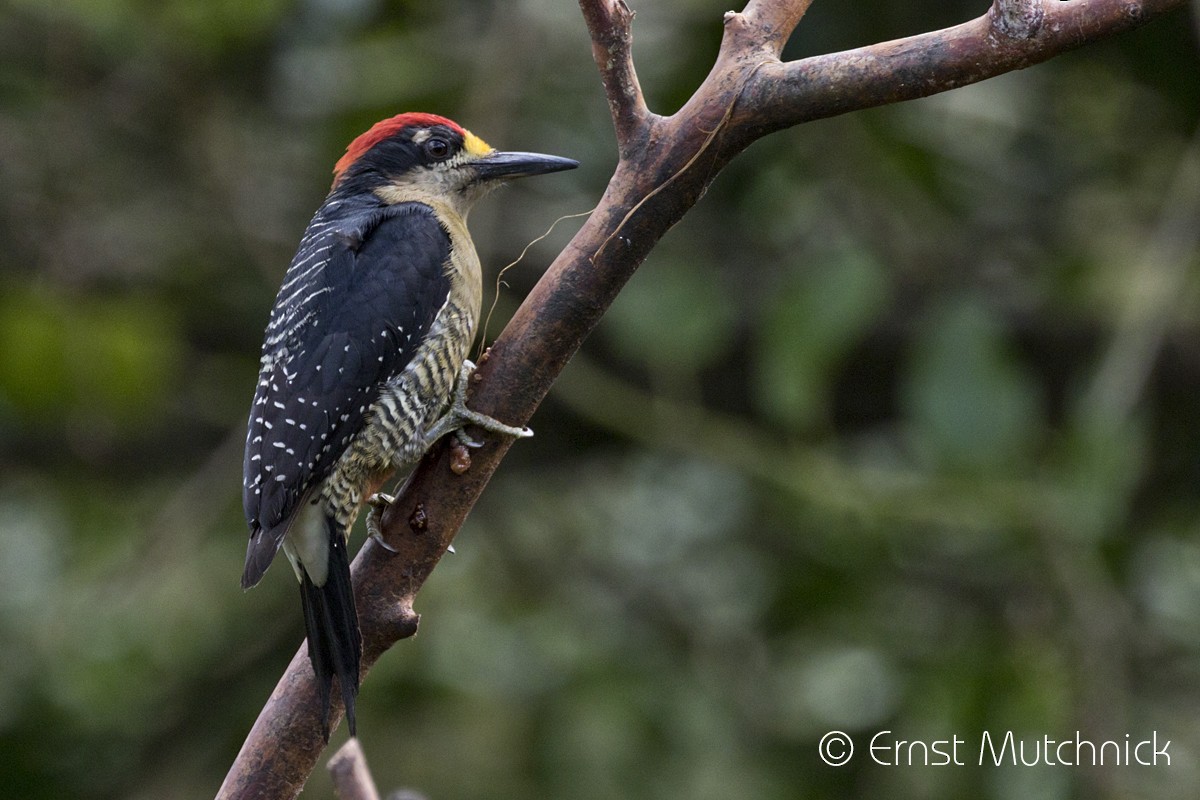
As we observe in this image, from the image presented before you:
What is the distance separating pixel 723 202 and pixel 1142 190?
1.23 meters

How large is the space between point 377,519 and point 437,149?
3.80ft

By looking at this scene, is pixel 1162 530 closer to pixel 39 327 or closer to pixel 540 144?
pixel 540 144

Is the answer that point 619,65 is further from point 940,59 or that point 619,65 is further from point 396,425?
point 396,425

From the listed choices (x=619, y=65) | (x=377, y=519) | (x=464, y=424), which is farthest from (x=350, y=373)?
(x=619, y=65)

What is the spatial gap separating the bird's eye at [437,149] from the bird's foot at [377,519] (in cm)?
86

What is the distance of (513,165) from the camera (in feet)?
10.3

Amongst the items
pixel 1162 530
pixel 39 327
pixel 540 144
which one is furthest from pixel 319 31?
pixel 1162 530

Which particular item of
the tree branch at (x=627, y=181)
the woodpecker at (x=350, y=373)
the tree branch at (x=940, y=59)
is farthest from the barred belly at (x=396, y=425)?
the tree branch at (x=940, y=59)

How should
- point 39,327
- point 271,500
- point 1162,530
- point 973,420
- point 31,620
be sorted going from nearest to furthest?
1. point 271,500
2. point 973,420
3. point 39,327
4. point 1162,530
5. point 31,620

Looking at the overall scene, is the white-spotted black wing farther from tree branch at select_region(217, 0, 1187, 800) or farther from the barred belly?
tree branch at select_region(217, 0, 1187, 800)

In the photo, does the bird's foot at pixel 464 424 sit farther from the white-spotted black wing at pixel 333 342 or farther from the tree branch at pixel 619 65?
the tree branch at pixel 619 65

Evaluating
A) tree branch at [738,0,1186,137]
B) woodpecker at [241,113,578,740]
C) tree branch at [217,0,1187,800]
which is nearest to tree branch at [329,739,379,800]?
tree branch at [217,0,1187,800]

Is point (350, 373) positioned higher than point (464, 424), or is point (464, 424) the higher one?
point (350, 373)

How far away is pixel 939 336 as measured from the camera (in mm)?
3324
